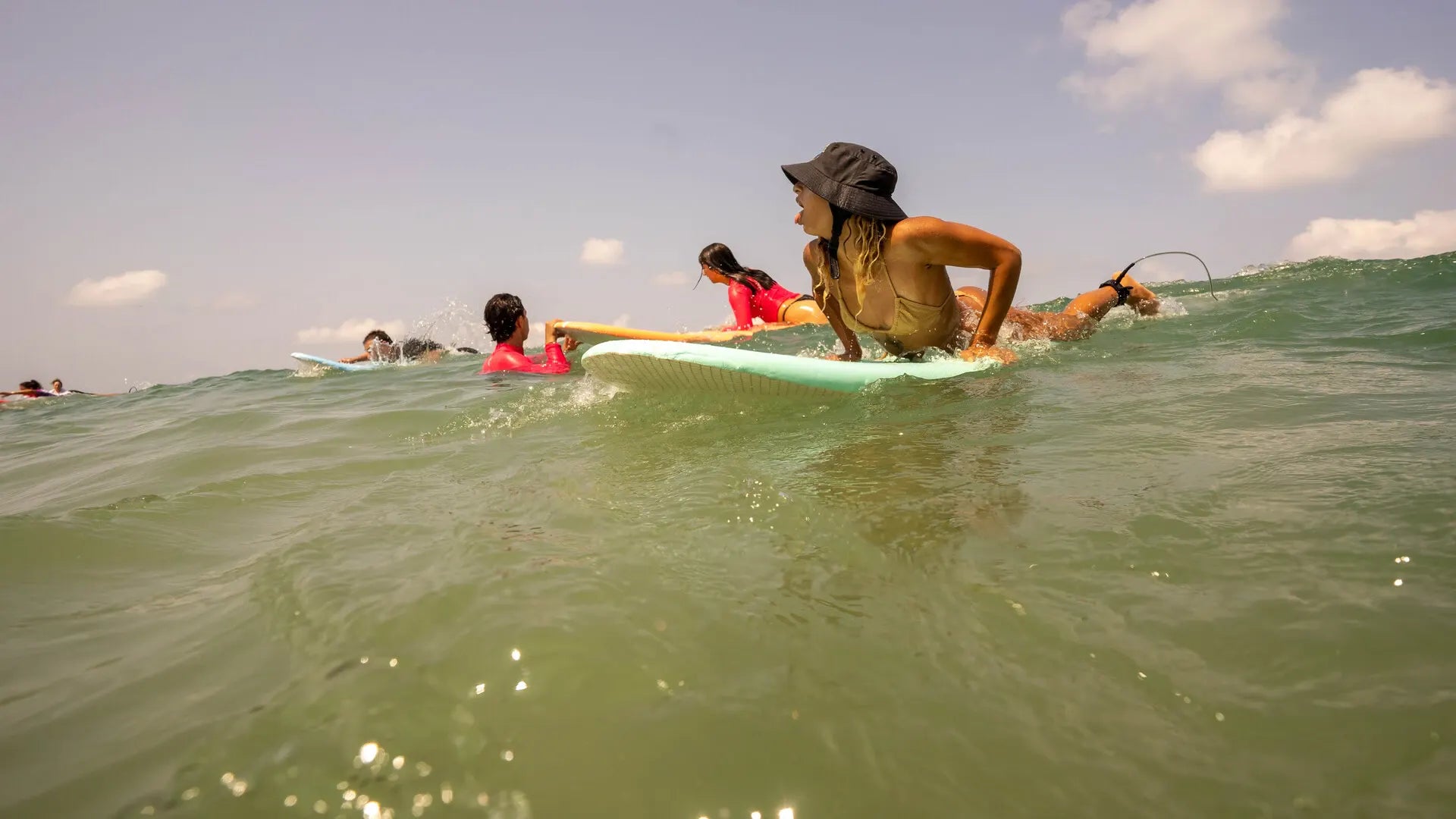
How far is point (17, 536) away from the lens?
2.39 m

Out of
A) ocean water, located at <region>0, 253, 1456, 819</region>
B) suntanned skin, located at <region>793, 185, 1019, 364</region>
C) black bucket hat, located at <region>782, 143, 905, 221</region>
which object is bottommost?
ocean water, located at <region>0, 253, 1456, 819</region>

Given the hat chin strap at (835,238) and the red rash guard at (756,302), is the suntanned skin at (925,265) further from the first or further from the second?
the red rash guard at (756,302)

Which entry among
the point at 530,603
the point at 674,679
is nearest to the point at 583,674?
the point at 674,679

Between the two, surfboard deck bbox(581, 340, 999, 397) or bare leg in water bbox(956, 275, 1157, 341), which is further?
bare leg in water bbox(956, 275, 1157, 341)

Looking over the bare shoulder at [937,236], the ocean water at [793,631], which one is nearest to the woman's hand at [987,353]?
the bare shoulder at [937,236]

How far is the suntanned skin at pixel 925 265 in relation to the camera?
3852 mm

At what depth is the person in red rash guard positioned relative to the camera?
23.7 feet

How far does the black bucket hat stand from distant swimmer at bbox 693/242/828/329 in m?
4.54

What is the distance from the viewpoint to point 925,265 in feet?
13.3

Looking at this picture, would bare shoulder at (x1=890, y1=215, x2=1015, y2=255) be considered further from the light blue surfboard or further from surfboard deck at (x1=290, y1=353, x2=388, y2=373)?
surfboard deck at (x1=290, y1=353, x2=388, y2=373)

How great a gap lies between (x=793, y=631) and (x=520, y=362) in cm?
646

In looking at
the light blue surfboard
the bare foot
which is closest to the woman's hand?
the light blue surfboard

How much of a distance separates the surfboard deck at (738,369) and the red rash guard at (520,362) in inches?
125

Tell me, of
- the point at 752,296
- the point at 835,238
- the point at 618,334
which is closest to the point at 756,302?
the point at 752,296
